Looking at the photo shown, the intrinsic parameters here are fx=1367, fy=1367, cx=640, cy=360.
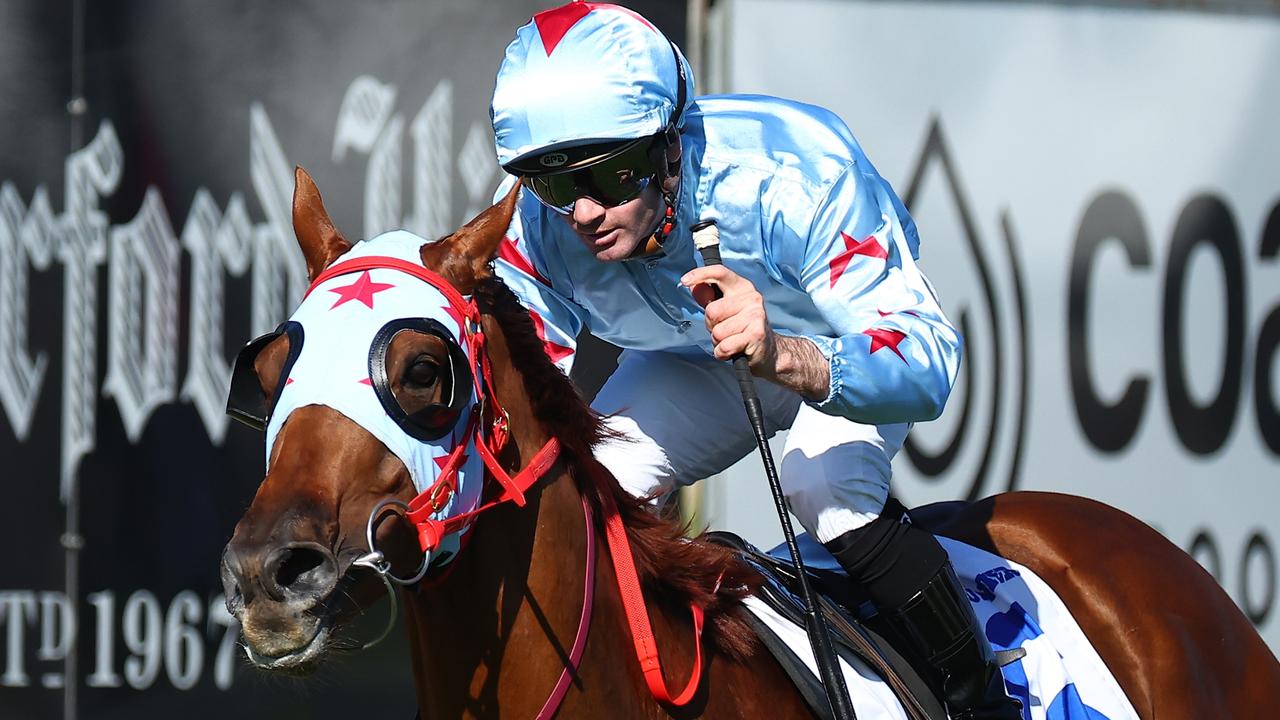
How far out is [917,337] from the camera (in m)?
2.23

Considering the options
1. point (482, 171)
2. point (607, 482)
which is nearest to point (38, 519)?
point (482, 171)

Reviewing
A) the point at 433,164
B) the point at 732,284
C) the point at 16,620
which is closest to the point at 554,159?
the point at 732,284

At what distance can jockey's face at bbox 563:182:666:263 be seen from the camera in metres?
2.29

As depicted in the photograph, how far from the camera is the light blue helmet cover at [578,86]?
7.17 feet

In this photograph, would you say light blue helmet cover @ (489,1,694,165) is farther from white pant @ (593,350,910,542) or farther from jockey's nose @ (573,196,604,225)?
white pant @ (593,350,910,542)

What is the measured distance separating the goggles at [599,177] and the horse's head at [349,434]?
0.79ft

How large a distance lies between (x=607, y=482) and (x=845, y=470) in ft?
1.72

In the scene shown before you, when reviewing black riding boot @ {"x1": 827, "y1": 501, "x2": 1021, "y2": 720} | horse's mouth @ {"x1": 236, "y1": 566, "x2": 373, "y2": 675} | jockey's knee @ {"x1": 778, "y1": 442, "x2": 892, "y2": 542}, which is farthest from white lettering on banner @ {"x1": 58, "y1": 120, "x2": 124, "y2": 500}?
horse's mouth @ {"x1": 236, "y1": 566, "x2": 373, "y2": 675}

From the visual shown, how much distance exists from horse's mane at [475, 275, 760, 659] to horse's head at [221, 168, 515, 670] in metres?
0.14

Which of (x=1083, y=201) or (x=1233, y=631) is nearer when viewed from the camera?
(x=1233, y=631)

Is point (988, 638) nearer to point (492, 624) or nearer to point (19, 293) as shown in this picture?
point (492, 624)

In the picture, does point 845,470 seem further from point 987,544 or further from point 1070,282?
point 1070,282

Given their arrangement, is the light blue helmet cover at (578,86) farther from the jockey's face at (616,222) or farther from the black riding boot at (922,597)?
the black riding boot at (922,597)

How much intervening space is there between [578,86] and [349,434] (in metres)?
0.72
